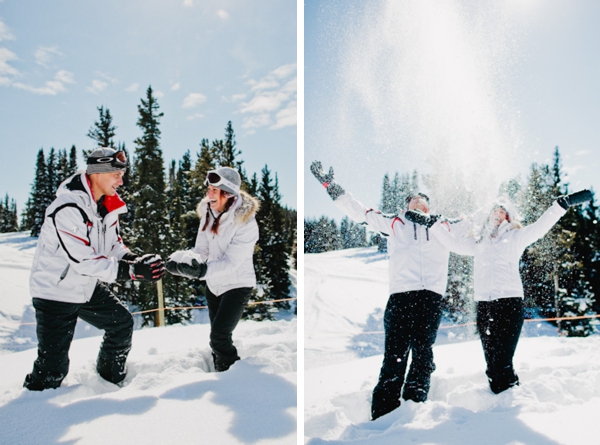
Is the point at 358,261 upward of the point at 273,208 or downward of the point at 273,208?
downward

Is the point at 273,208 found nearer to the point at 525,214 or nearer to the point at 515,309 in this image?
the point at 525,214

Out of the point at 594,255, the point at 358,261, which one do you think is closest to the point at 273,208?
the point at 358,261

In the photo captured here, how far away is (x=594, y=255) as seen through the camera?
10.1 m

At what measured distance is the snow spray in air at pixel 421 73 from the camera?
3619 millimetres

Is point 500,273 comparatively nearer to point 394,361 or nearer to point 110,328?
point 394,361

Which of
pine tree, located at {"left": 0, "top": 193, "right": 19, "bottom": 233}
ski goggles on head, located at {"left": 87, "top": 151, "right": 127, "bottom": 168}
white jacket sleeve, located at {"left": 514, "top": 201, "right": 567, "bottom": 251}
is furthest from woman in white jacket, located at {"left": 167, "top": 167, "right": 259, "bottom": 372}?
pine tree, located at {"left": 0, "top": 193, "right": 19, "bottom": 233}

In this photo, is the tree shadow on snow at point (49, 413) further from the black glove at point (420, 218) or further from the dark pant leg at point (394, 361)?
the black glove at point (420, 218)

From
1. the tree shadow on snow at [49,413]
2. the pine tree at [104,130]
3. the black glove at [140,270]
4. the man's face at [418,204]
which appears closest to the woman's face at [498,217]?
the man's face at [418,204]

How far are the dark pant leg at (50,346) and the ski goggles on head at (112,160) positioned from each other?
0.76m

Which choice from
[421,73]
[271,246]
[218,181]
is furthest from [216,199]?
[271,246]

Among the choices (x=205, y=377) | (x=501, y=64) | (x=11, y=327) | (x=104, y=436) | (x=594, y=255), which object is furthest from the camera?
(x=11, y=327)

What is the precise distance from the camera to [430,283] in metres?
2.17

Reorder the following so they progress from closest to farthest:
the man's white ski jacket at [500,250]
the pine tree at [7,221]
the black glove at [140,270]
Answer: the black glove at [140,270] → the man's white ski jacket at [500,250] → the pine tree at [7,221]

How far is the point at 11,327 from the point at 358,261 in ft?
34.9
